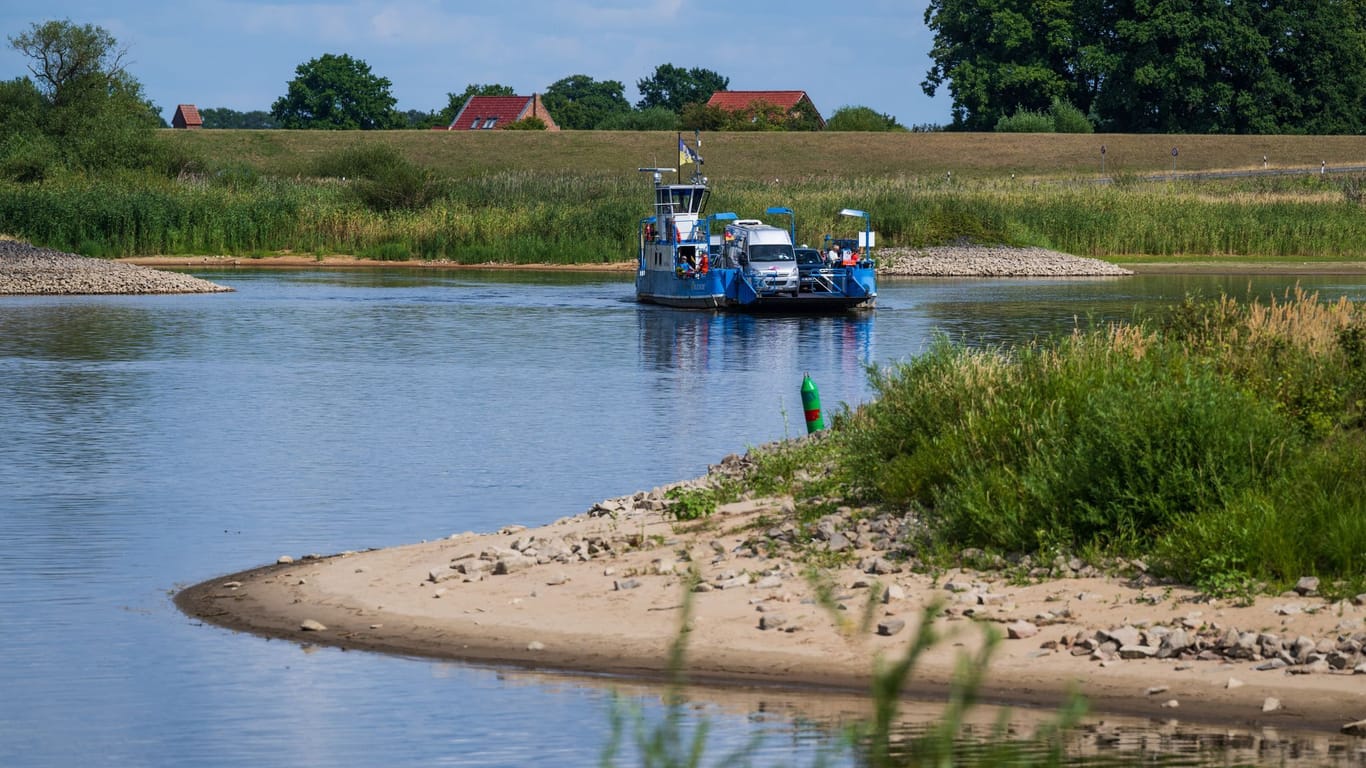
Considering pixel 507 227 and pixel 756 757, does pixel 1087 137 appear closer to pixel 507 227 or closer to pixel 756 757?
pixel 507 227

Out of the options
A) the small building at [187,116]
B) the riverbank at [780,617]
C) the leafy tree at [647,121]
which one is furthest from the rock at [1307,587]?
the small building at [187,116]

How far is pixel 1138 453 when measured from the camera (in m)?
13.2

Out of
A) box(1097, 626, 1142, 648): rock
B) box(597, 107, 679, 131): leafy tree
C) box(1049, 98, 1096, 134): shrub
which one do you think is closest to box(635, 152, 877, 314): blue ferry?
box(1097, 626, 1142, 648): rock

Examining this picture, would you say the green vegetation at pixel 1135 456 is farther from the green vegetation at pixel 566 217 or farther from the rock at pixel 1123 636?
the green vegetation at pixel 566 217

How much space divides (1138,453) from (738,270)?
36.1 metres

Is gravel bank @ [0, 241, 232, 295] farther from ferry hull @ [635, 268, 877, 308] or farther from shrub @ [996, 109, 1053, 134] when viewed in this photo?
shrub @ [996, 109, 1053, 134]

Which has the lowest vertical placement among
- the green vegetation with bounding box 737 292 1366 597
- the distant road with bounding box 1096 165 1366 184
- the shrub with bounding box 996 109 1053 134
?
the green vegetation with bounding box 737 292 1366 597

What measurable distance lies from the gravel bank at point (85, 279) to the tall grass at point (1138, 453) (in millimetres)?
42980

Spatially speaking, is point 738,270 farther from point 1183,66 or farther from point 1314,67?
point 1314,67

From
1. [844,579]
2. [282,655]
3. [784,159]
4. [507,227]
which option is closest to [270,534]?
Answer: [282,655]

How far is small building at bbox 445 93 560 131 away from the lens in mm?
163000

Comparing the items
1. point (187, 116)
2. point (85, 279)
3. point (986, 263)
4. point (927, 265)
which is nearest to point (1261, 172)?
point (986, 263)

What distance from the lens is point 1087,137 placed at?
4146 inches

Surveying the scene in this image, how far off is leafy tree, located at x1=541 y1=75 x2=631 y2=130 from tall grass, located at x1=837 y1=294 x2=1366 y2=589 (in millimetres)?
148194
